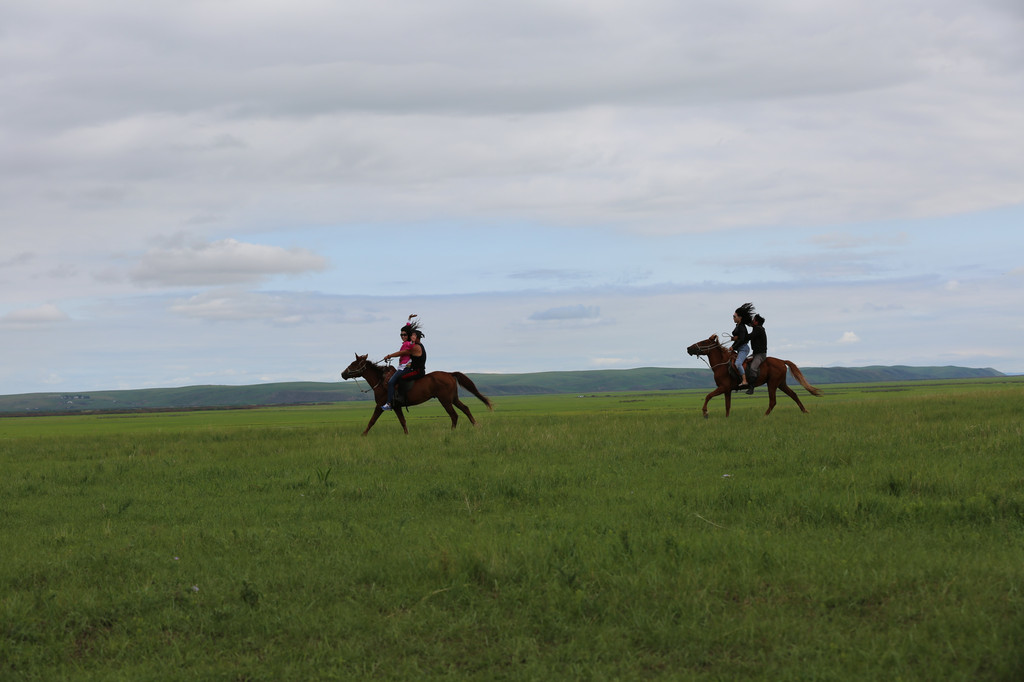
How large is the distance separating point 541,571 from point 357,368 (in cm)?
1656

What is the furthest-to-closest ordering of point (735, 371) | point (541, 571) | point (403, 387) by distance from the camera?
1. point (735, 371)
2. point (403, 387)
3. point (541, 571)

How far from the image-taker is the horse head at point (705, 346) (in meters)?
25.2

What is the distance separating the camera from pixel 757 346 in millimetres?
24234

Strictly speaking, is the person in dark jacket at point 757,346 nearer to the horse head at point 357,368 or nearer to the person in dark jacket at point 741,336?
the person in dark jacket at point 741,336

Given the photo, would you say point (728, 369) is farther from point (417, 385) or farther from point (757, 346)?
point (417, 385)

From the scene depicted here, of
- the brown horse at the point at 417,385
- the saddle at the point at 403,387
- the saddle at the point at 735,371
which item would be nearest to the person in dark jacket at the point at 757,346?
the saddle at the point at 735,371

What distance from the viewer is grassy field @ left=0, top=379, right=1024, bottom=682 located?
250 inches

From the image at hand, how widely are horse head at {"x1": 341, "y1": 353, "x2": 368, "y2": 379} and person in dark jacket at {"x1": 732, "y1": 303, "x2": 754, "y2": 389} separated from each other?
37.0 feet

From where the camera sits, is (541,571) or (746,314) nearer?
(541,571)

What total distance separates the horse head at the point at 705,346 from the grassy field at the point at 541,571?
9890 millimetres

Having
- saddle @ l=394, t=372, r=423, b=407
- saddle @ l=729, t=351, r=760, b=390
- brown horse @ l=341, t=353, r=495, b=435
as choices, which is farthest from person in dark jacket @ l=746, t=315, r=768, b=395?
saddle @ l=394, t=372, r=423, b=407

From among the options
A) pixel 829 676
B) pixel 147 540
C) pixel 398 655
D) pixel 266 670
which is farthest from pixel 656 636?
pixel 147 540

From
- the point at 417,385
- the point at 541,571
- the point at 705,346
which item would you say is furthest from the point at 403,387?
the point at 541,571

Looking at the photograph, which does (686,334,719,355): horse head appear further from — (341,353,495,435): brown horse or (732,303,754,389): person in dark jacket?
(341,353,495,435): brown horse
